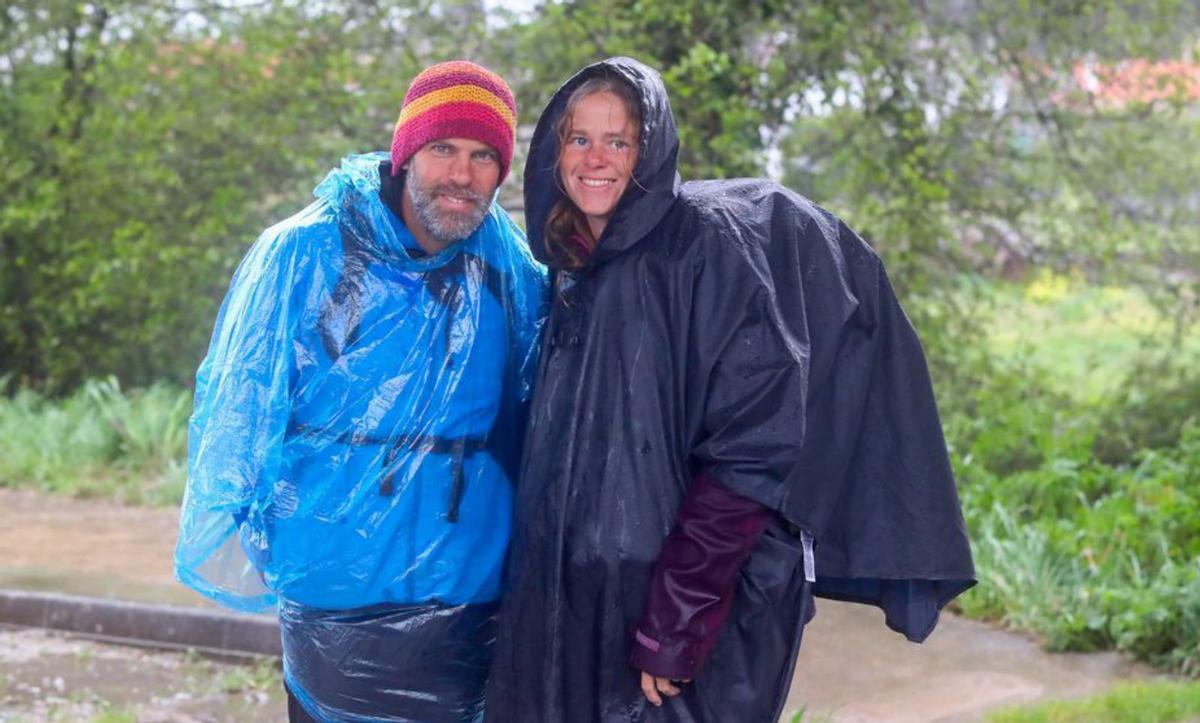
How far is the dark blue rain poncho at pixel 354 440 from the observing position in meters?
3.18

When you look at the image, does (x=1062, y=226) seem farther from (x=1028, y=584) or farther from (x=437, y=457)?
(x=437, y=457)

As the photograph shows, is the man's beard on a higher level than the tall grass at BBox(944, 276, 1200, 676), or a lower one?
higher

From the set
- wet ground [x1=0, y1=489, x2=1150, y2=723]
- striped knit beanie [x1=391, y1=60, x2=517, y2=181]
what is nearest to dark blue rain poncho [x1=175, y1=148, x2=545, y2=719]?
striped knit beanie [x1=391, y1=60, x2=517, y2=181]

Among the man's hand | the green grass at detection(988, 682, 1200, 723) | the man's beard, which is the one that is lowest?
the green grass at detection(988, 682, 1200, 723)

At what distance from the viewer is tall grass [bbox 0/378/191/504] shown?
8.95 m

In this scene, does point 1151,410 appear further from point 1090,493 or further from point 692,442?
point 692,442

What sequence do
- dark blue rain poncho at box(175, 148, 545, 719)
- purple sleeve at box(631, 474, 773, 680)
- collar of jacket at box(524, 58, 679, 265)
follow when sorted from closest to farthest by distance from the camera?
purple sleeve at box(631, 474, 773, 680) < collar of jacket at box(524, 58, 679, 265) < dark blue rain poncho at box(175, 148, 545, 719)

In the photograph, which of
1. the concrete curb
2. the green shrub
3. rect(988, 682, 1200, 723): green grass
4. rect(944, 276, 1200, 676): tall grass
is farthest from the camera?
the green shrub

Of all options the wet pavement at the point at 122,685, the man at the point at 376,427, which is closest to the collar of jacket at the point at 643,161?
the man at the point at 376,427

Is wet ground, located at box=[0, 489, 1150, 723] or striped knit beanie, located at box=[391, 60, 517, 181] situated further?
wet ground, located at box=[0, 489, 1150, 723]

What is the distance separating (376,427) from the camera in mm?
3189

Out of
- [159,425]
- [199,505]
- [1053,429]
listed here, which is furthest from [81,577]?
[1053,429]

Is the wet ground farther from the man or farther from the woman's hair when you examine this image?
the woman's hair

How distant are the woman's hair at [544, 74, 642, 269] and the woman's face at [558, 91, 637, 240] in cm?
1
